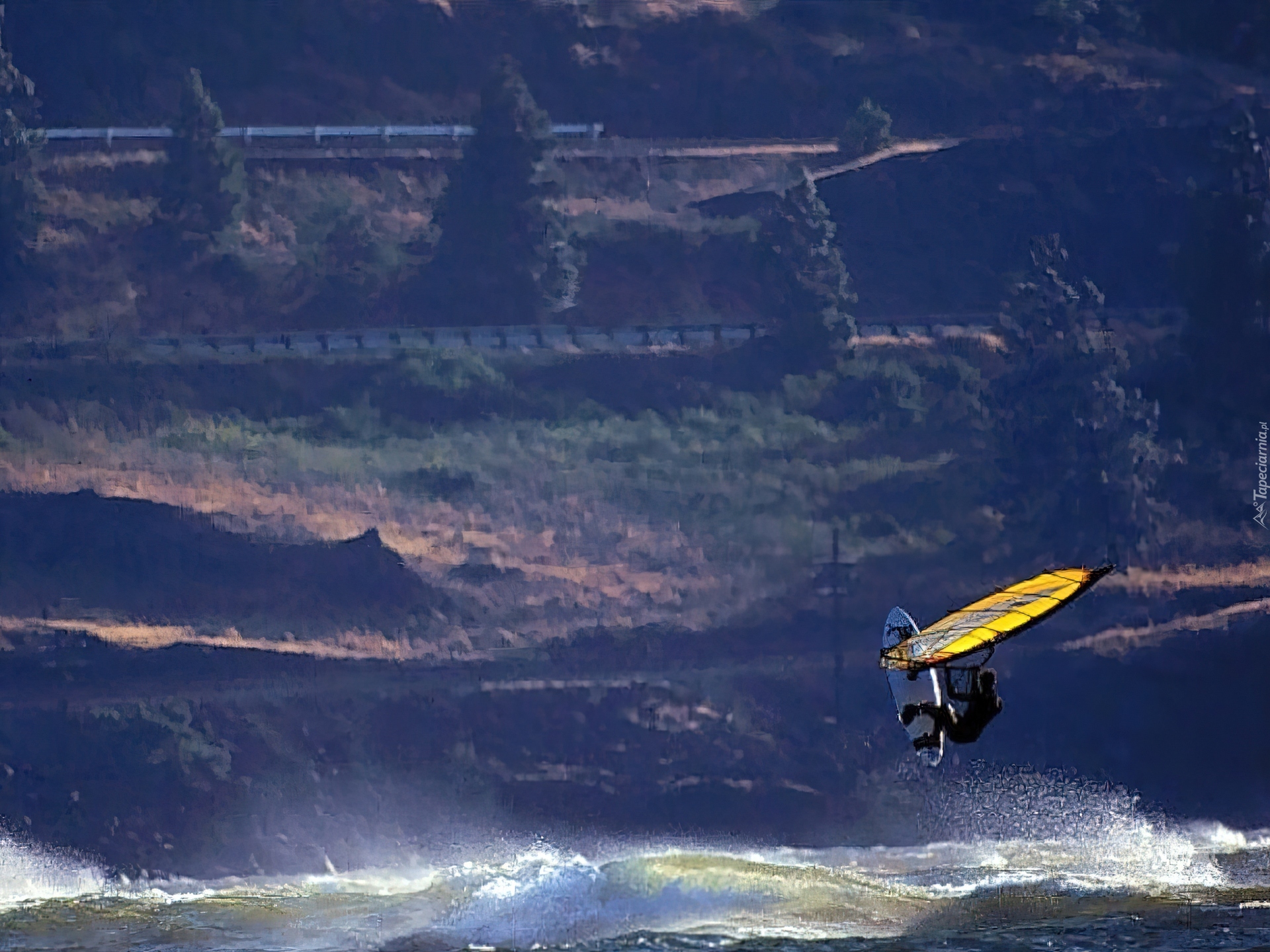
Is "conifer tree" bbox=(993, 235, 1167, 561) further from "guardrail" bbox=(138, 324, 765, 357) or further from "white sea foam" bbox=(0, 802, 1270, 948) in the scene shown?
"white sea foam" bbox=(0, 802, 1270, 948)

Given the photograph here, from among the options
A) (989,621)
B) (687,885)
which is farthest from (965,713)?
(687,885)

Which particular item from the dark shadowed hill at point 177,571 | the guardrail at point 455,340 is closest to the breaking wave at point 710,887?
the dark shadowed hill at point 177,571

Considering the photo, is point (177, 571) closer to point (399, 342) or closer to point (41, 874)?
point (41, 874)

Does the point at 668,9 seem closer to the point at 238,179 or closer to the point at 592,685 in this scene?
the point at 238,179

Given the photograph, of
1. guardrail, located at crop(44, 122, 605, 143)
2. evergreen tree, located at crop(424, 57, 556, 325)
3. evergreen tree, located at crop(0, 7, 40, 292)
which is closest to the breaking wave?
evergreen tree, located at crop(424, 57, 556, 325)

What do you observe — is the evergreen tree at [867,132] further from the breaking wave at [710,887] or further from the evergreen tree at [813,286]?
the breaking wave at [710,887]
